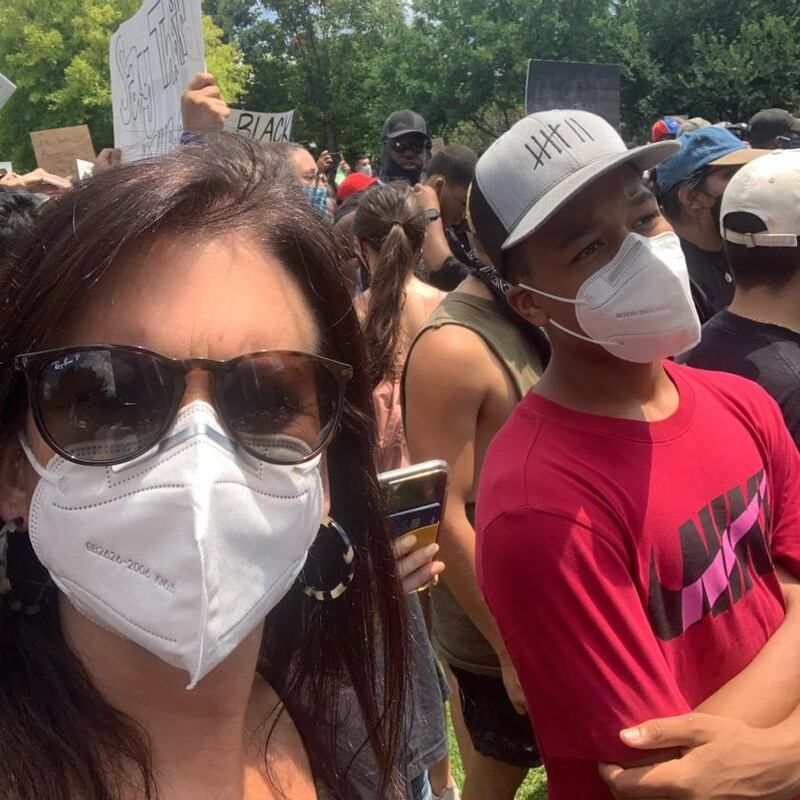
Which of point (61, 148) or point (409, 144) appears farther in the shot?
point (409, 144)

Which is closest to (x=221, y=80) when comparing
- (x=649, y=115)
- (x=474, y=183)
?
(x=649, y=115)

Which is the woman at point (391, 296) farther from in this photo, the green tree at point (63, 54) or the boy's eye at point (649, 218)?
the green tree at point (63, 54)

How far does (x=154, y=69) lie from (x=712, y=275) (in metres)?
2.77

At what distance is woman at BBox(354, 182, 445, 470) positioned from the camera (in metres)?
3.31

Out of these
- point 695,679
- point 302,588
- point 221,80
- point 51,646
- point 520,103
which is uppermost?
point 51,646

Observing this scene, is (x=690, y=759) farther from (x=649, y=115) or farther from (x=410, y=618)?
(x=649, y=115)

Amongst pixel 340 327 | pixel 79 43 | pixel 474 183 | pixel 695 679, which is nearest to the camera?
pixel 340 327

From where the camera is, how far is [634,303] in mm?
1839

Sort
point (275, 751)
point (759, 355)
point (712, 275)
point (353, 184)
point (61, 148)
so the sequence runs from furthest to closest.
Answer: point (353, 184) < point (61, 148) < point (712, 275) < point (759, 355) < point (275, 751)

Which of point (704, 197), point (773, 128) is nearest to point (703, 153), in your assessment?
point (704, 197)

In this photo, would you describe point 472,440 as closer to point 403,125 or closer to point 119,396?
point 119,396

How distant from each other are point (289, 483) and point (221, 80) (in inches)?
1135

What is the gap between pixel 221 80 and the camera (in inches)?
1077

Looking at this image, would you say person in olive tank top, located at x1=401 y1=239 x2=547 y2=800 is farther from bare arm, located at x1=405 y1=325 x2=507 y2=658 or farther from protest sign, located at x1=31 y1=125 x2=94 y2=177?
protest sign, located at x1=31 y1=125 x2=94 y2=177
